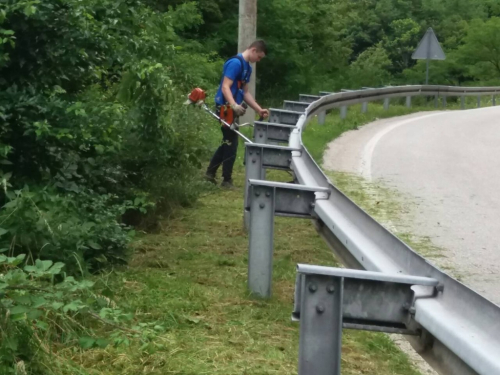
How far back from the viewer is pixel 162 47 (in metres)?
7.48

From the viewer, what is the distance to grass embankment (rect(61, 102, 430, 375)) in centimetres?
459

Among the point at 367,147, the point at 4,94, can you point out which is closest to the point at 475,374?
the point at 4,94

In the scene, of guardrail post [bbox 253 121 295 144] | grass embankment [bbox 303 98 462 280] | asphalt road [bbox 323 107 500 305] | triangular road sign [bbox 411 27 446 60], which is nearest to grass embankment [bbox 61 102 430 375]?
grass embankment [bbox 303 98 462 280]

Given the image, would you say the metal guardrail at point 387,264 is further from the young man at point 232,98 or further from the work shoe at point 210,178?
the work shoe at point 210,178

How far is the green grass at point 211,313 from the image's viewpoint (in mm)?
4578

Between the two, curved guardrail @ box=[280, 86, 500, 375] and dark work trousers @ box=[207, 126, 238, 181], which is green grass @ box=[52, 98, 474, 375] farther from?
dark work trousers @ box=[207, 126, 238, 181]

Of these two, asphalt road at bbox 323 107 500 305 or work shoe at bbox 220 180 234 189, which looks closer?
asphalt road at bbox 323 107 500 305

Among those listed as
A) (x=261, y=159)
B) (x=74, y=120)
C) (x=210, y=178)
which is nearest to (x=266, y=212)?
(x=74, y=120)

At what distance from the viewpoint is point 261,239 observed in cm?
571

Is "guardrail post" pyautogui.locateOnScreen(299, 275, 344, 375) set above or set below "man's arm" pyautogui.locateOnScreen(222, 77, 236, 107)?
below

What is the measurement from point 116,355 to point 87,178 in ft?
8.49

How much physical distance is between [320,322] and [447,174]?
30.1 ft

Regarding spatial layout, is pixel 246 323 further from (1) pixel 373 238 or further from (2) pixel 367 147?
(2) pixel 367 147

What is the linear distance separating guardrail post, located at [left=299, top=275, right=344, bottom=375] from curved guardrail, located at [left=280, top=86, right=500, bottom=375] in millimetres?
267
